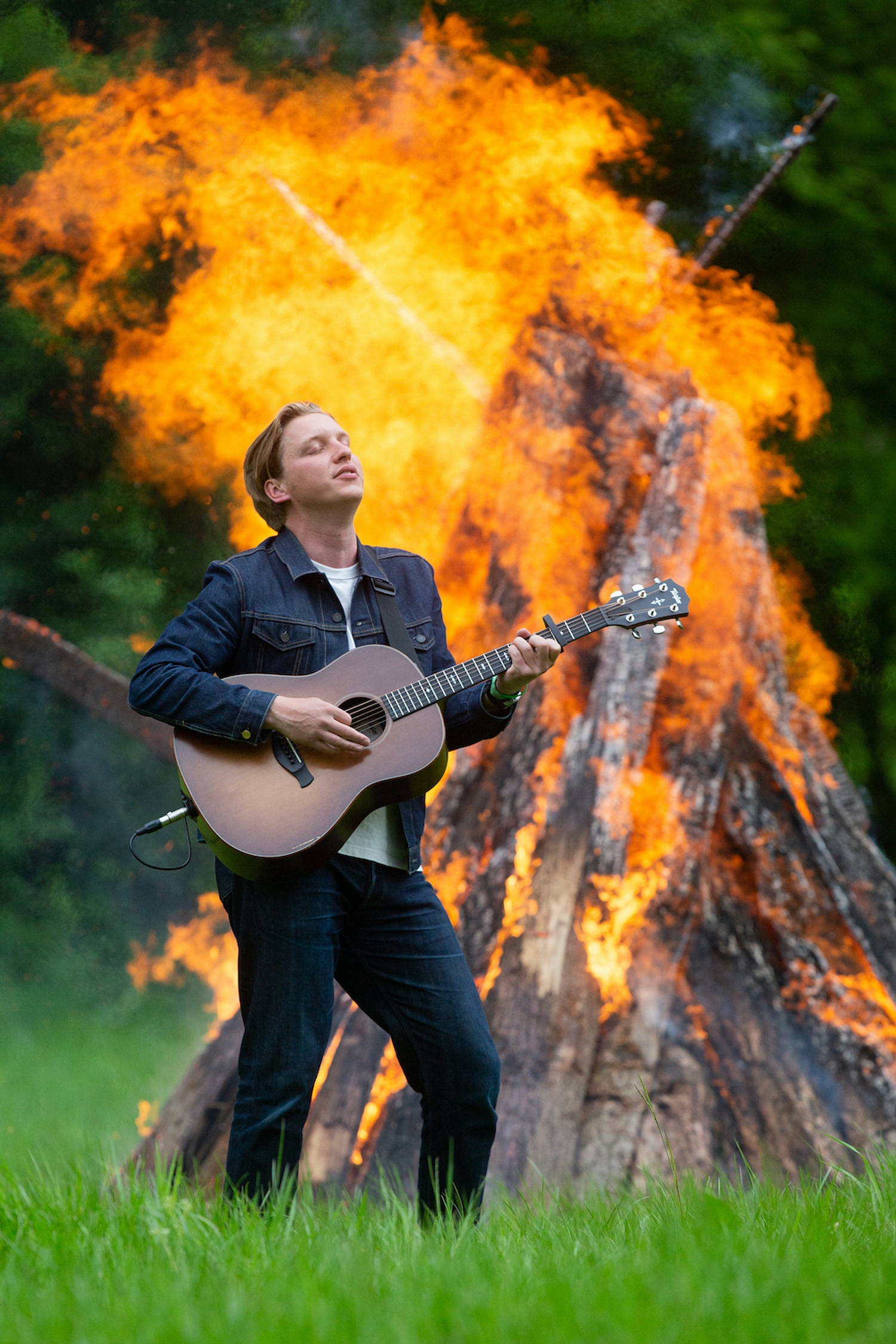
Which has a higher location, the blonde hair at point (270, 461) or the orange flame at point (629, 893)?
the blonde hair at point (270, 461)

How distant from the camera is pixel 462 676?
2.93 metres

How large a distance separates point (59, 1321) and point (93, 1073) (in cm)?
482

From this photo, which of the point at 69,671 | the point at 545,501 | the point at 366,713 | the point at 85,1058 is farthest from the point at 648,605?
the point at 85,1058

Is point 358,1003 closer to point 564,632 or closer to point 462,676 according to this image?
point 462,676

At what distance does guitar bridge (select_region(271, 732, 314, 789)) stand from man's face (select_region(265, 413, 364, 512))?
0.66 m

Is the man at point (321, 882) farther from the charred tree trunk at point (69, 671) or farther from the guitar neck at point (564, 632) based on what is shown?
the charred tree trunk at point (69, 671)

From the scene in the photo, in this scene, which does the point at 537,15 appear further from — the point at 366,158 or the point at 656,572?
A: the point at 656,572

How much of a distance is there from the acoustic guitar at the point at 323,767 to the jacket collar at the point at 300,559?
0.74 ft

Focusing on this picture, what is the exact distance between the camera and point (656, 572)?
4.79m

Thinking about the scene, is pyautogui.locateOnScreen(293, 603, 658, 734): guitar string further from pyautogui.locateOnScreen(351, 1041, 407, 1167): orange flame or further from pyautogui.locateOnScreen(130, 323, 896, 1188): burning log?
pyautogui.locateOnScreen(351, 1041, 407, 1167): orange flame

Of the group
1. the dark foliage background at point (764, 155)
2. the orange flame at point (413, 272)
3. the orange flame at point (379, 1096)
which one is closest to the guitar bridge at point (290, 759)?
the orange flame at point (379, 1096)

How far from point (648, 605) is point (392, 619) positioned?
0.73 metres

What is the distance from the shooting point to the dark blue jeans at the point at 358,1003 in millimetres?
2607

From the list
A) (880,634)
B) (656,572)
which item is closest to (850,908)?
(656,572)
